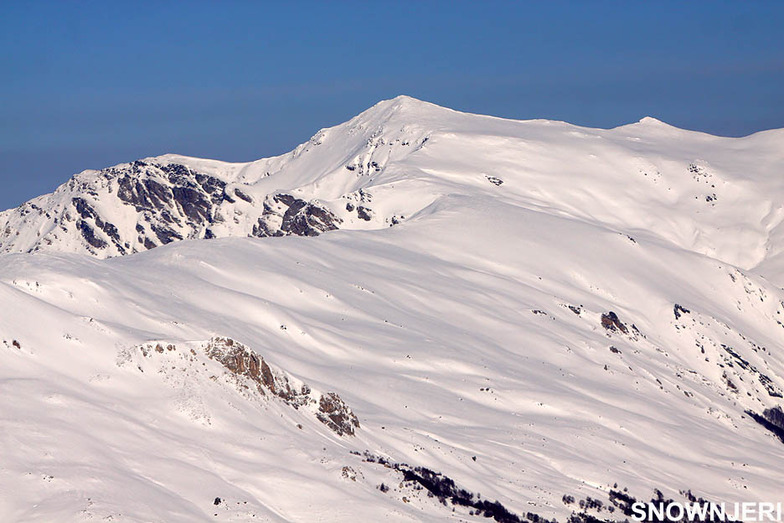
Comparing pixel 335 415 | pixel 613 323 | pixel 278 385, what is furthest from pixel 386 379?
pixel 613 323

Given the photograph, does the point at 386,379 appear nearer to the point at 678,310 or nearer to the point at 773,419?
the point at 773,419

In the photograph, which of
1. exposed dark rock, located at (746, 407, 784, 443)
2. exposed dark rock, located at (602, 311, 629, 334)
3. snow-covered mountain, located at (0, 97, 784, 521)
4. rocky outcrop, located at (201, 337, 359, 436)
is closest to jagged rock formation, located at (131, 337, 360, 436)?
rocky outcrop, located at (201, 337, 359, 436)

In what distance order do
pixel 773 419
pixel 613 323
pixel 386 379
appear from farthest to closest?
1. pixel 613 323
2. pixel 773 419
3. pixel 386 379

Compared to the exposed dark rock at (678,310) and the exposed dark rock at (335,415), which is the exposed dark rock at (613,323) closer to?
the exposed dark rock at (678,310)

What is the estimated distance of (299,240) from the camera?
15150cm

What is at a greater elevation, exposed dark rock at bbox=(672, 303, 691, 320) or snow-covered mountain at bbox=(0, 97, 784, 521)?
exposed dark rock at bbox=(672, 303, 691, 320)

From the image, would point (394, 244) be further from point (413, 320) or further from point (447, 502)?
point (447, 502)

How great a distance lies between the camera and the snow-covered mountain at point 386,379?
60219mm

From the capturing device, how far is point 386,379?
99.9 metres

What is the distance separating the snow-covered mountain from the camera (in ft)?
198

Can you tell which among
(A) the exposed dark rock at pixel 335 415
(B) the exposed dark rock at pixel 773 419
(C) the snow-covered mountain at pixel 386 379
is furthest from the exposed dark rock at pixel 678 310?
(A) the exposed dark rock at pixel 335 415

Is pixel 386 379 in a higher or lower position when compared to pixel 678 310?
lower

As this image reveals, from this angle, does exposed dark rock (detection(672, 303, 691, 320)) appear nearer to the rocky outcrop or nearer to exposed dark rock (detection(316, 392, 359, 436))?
the rocky outcrop

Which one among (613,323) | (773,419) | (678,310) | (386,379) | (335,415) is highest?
(678,310)
